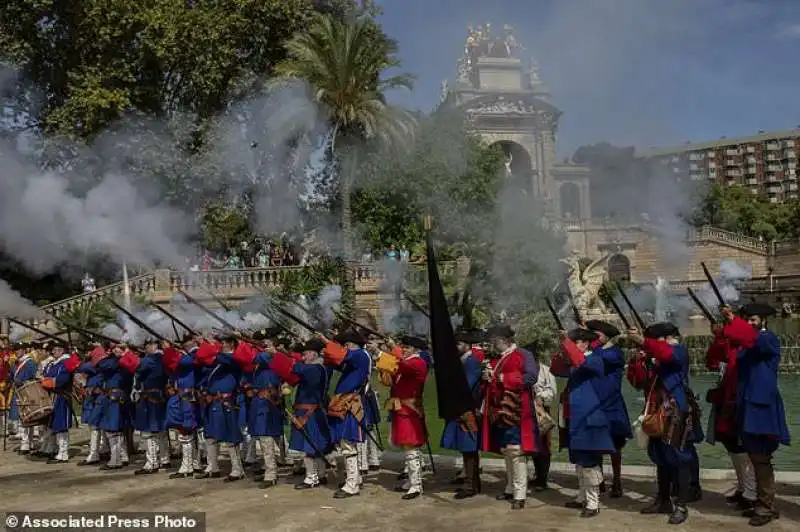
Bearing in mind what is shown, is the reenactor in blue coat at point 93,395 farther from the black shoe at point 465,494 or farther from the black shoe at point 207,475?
the black shoe at point 465,494

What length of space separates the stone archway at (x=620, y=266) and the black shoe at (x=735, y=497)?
17.0 meters

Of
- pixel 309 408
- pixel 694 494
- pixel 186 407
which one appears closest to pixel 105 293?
pixel 186 407

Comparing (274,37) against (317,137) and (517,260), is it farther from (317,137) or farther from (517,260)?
(517,260)

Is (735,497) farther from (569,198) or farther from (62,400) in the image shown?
(569,198)

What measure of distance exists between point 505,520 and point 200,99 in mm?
25496

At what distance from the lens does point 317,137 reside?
97.8ft

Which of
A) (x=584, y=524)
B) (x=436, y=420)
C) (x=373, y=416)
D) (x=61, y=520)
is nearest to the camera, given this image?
(x=584, y=524)

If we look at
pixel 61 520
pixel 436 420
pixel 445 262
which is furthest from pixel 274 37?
pixel 61 520

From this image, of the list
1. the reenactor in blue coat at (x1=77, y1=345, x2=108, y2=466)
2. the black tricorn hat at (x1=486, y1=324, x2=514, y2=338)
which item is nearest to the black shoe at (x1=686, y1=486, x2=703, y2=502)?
the black tricorn hat at (x1=486, y1=324, x2=514, y2=338)

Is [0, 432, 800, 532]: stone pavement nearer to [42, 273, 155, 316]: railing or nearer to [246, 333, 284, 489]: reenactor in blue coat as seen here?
[246, 333, 284, 489]: reenactor in blue coat

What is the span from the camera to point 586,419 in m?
8.13

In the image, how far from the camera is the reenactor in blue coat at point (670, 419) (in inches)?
305

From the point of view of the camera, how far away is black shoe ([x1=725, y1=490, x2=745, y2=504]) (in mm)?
8169

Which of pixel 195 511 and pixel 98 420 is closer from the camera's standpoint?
pixel 195 511
